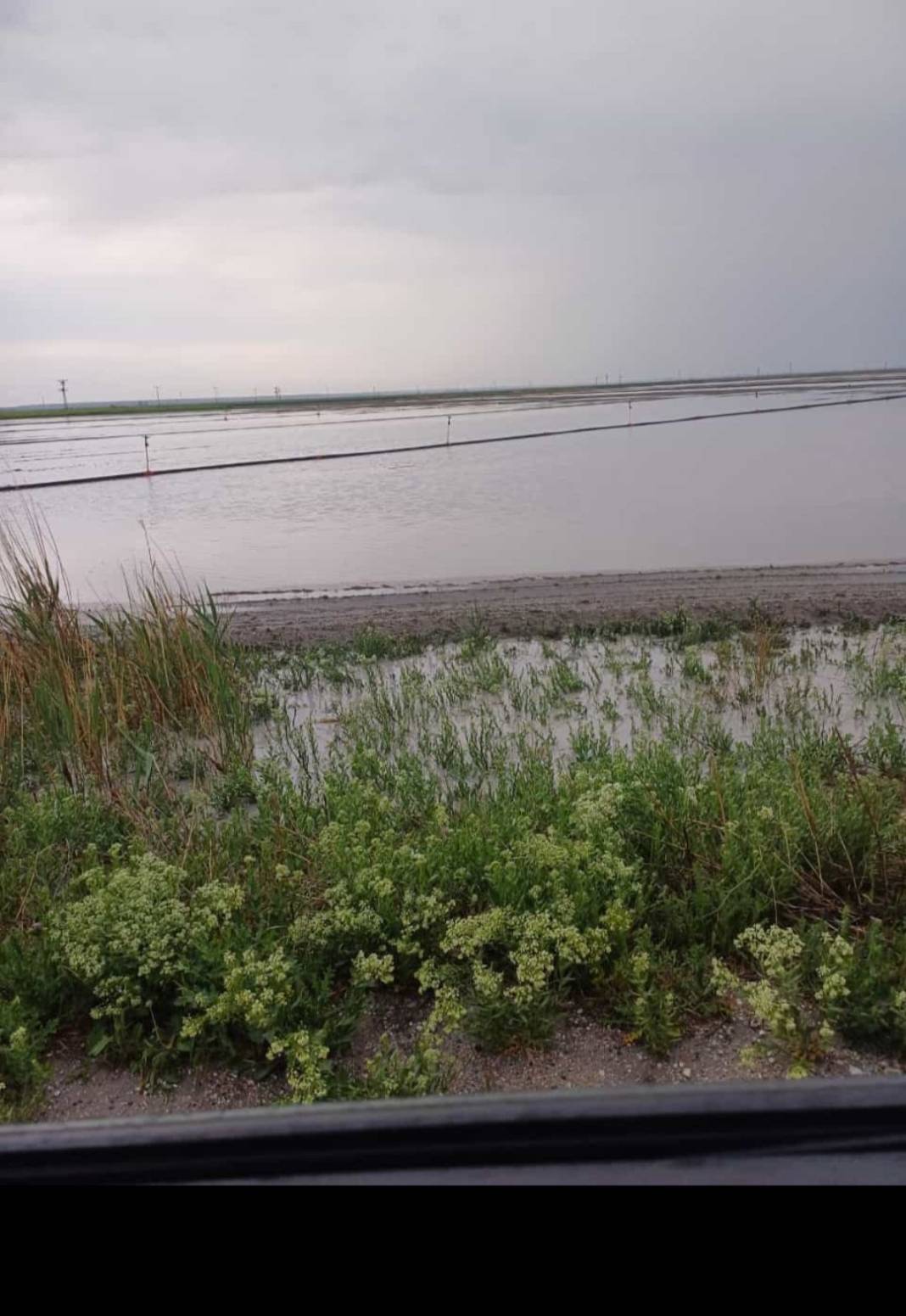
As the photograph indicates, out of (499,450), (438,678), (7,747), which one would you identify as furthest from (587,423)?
(7,747)

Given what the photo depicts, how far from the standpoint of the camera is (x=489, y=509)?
18.1 m

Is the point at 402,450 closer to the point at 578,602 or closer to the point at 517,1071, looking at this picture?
Answer: the point at 578,602

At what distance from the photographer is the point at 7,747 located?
218 inches

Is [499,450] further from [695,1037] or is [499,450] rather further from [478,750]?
[695,1037]

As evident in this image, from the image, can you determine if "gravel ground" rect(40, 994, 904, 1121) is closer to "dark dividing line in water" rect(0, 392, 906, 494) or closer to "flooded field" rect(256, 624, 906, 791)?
"flooded field" rect(256, 624, 906, 791)

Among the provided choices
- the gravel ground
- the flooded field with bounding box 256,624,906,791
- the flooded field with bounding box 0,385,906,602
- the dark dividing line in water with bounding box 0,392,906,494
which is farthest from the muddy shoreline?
the dark dividing line in water with bounding box 0,392,906,494

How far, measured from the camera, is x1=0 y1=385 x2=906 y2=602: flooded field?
13617mm

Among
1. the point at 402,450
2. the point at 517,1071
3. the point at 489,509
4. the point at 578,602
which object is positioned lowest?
the point at 517,1071

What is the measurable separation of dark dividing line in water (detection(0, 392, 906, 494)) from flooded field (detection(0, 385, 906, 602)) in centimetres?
92

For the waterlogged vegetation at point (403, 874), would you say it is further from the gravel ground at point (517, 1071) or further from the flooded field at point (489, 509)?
the flooded field at point (489, 509)

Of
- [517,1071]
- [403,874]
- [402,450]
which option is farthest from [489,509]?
[517,1071]

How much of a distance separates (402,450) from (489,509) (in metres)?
14.5
